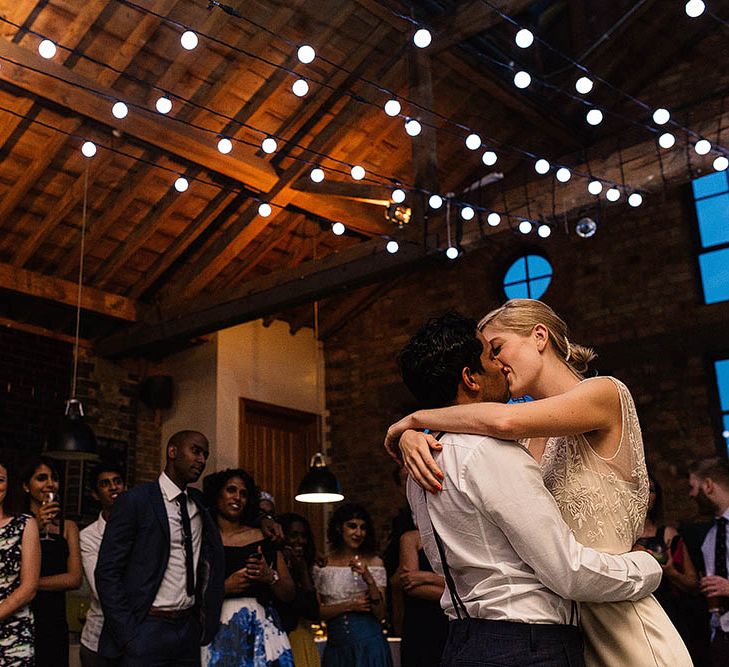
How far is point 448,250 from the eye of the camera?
6539 mm

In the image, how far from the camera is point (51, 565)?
14.0 ft

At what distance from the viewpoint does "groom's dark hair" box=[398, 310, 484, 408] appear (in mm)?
Result: 1797

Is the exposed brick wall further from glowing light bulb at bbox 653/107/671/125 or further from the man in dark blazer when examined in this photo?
the man in dark blazer

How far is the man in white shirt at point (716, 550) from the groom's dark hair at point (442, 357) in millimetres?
3126

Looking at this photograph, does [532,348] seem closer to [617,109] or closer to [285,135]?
[285,135]

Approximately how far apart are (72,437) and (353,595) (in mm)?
2134

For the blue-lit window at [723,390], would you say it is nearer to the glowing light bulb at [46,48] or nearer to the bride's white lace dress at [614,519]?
the glowing light bulb at [46,48]

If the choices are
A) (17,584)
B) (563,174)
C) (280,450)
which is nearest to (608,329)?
(563,174)

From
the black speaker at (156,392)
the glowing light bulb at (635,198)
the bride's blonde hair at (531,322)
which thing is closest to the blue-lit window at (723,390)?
the glowing light bulb at (635,198)

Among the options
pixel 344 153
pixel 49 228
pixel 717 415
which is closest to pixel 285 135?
pixel 344 153

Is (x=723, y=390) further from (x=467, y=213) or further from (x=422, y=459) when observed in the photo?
(x=422, y=459)

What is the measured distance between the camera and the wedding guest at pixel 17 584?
3.67 metres

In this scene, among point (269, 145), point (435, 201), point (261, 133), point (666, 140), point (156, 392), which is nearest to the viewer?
point (269, 145)

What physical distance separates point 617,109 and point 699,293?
78.5 inches
